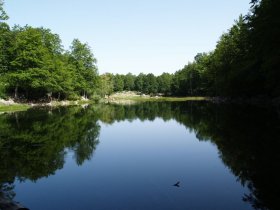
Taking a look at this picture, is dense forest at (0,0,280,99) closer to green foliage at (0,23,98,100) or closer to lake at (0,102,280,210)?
green foliage at (0,23,98,100)

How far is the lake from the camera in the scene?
12086 mm

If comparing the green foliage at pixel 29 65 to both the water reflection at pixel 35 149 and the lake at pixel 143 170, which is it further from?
the lake at pixel 143 170

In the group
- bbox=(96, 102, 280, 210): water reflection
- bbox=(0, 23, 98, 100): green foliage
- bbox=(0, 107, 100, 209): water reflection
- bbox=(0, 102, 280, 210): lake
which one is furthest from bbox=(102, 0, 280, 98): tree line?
bbox=(0, 23, 98, 100): green foliage

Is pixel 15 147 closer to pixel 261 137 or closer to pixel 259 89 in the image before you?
pixel 261 137

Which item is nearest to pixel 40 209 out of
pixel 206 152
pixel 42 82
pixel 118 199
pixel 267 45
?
pixel 118 199

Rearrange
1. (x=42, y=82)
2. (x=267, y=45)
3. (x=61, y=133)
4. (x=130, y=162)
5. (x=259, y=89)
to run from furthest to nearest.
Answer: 1. (x=42, y=82)
2. (x=259, y=89)
3. (x=267, y=45)
4. (x=61, y=133)
5. (x=130, y=162)

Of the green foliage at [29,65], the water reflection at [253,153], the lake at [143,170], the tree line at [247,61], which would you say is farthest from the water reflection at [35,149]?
the green foliage at [29,65]

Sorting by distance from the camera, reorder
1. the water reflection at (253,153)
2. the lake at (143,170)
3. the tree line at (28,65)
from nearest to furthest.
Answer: the lake at (143,170) → the water reflection at (253,153) → the tree line at (28,65)

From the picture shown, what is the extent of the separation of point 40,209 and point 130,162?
8200 millimetres

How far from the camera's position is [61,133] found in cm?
3019

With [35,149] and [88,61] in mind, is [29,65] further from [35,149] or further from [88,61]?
[35,149]

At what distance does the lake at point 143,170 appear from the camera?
39.7 ft

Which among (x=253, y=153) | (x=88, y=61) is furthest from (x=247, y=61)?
(x=88, y=61)

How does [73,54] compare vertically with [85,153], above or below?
above
